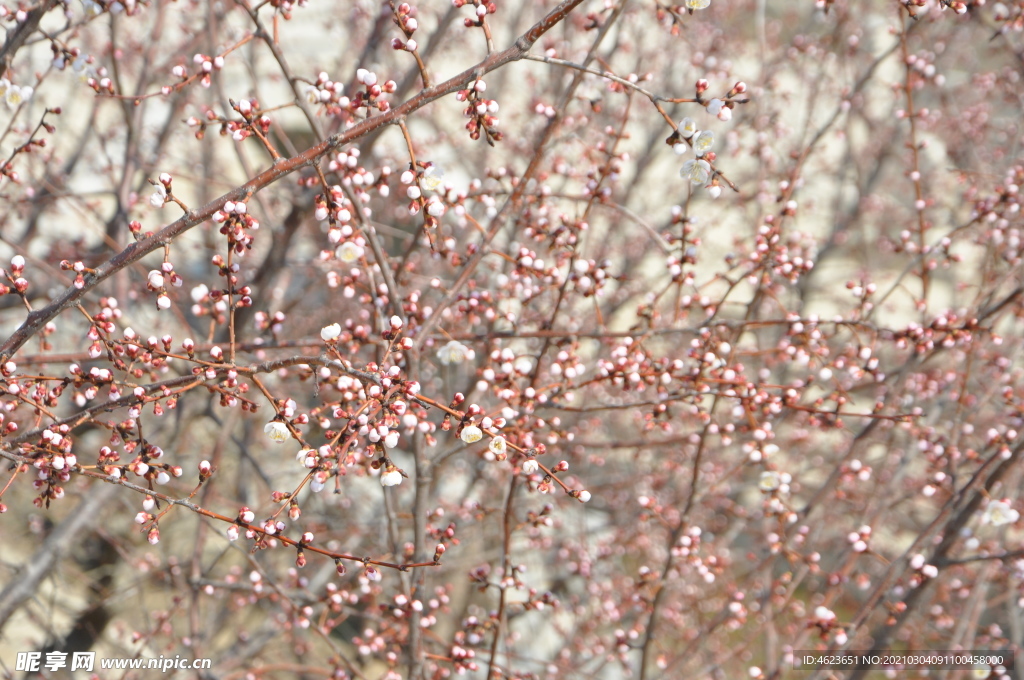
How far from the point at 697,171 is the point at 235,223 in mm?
1437

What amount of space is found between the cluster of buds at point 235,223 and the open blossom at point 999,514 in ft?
10.9

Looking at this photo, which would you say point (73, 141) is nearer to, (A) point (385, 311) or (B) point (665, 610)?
(A) point (385, 311)

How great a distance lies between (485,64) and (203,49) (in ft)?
18.2

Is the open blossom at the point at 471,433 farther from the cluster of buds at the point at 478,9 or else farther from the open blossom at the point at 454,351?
the cluster of buds at the point at 478,9

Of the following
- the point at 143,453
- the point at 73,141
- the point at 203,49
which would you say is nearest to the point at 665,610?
the point at 143,453

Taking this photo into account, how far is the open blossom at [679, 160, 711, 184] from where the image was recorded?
2259 millimetres

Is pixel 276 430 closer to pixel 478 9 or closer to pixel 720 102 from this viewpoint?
pixel 478 9

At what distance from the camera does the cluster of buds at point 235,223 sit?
80.0 inches

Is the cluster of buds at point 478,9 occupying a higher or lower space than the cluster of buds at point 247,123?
higher

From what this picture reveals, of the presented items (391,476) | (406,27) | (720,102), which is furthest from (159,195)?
(720,102)

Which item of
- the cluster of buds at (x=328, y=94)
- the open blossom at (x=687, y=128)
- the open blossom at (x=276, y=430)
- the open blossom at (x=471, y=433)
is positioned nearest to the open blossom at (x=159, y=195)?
the cluster of buds at (x=328, y=94)

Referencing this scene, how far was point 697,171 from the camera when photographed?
7.71 ft

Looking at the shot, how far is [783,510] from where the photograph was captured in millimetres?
3414

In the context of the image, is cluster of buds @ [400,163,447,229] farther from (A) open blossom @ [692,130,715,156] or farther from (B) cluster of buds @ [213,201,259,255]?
(A) open blossom @ [692,130,715,156]
